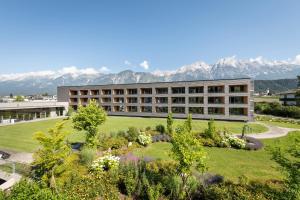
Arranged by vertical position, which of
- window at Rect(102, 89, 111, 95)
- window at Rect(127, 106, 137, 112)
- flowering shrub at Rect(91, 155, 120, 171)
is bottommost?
flowering shrub at Rect(91, 155, 120, 171)

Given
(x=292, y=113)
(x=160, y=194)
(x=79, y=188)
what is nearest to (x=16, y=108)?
(x=79, y=188)

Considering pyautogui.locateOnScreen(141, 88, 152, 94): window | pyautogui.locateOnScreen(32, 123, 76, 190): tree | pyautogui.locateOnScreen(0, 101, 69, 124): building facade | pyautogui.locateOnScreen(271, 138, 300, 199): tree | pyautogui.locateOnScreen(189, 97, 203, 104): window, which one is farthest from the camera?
pyautogui.locateOnScreen(141, 88, 152, 94): window

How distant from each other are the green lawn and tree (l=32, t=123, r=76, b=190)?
7797mm

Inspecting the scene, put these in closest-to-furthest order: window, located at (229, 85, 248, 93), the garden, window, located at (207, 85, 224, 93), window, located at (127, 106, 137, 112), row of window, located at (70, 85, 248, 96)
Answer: the garden → window, located at (229, 85, 248, 93) → row of window, located at (70, 85, 248, 96) → window, located at (207, 85, 224, 93) → window, located at (127, 106, 137, 112)

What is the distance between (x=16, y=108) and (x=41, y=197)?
5373cm

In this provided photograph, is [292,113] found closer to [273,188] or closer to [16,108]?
[273,188]

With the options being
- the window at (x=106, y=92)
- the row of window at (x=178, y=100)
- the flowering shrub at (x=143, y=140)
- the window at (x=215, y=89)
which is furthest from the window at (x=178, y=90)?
the flowering shrub at (x=143, y=140)

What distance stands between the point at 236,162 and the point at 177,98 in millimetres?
43848

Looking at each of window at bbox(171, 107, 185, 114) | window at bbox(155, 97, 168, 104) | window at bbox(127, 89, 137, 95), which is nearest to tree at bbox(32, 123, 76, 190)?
window at bbox(171, 107, 185, 114)

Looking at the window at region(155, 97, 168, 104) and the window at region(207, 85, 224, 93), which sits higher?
the window at region(207, 85, 224, 93)

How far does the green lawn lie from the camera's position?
18.8 metres

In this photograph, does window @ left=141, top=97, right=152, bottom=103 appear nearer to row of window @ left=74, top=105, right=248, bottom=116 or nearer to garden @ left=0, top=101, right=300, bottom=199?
row of window @ left=74, top=105, right=248, bottom=116

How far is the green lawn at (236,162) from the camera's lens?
61.8ft

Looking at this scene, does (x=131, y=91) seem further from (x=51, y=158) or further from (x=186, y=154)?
(x=186, y=154)
